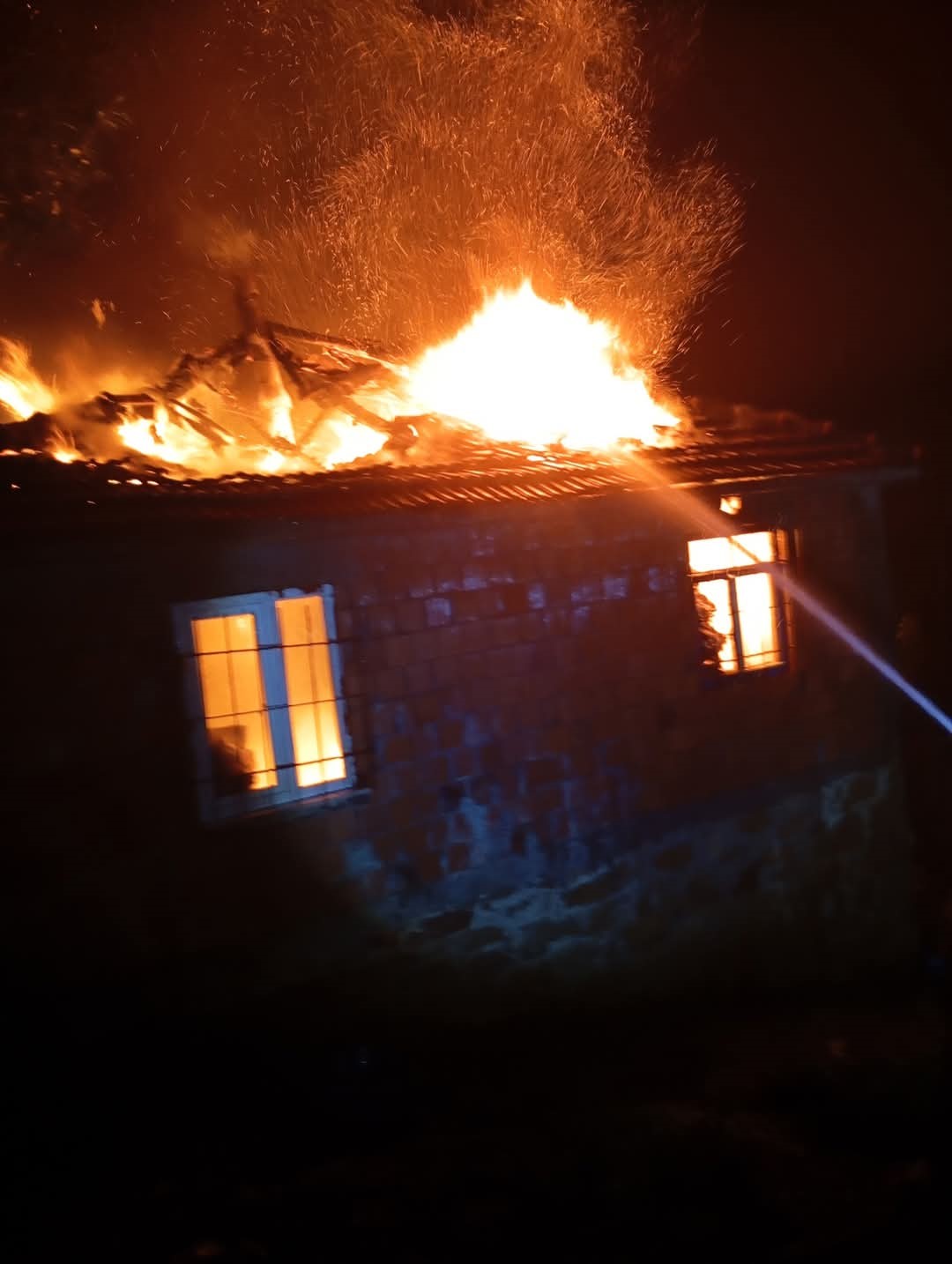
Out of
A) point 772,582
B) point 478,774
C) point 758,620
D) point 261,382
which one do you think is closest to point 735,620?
point 758,620

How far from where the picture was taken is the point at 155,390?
8828mm

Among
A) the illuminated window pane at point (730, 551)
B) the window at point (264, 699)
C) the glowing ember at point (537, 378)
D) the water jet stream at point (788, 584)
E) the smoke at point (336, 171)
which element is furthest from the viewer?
the smoke at point (336, 171)

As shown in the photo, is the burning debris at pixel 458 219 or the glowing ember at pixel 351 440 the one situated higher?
the burning debris at pixel 458 219

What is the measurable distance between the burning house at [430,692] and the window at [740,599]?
0.03 metres

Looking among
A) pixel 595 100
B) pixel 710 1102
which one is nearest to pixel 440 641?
pixel 710 1102

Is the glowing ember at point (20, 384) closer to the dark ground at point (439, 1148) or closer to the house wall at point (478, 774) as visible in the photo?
the house wall at point (478, 774)

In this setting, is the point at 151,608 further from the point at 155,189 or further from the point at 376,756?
the point at 155,189

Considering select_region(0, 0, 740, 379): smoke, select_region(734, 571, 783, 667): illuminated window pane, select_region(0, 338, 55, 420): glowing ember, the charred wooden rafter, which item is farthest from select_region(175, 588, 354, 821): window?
select_region(0, 0, 740, 379): smoke

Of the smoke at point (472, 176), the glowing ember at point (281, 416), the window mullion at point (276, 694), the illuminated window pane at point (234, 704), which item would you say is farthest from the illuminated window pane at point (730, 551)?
the smoke at point (472, 176)

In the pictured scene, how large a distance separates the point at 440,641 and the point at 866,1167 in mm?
4316

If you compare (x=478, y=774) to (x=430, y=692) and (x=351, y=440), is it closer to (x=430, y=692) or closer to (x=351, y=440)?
(x=430, y=692)

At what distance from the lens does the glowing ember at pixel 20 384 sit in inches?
376

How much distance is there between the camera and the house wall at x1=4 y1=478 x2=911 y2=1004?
589 cm

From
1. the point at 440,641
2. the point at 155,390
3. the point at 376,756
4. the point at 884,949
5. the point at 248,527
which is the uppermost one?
the point at 155,390
